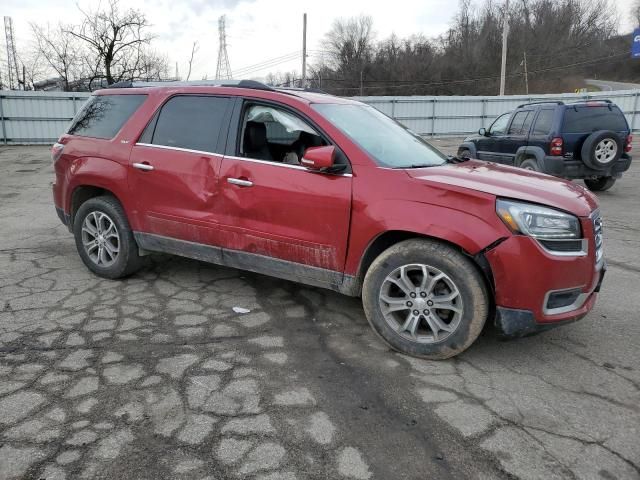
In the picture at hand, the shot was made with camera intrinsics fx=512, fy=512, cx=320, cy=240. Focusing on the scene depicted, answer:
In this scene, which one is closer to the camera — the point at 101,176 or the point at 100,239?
the point at 101,176

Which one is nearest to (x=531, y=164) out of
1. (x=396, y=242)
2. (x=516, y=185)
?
(x=516, y=185)

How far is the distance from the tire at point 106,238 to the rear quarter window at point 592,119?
310 inches

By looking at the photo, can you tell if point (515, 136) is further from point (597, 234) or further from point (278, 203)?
point (278, 203)

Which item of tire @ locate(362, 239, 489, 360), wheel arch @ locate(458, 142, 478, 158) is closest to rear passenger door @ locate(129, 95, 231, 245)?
tire @ locate(362, 239, 489, 360)

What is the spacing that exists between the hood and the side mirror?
534mm

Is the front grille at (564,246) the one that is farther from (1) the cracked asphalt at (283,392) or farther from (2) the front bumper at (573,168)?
(2) the front bumper at (573,168)

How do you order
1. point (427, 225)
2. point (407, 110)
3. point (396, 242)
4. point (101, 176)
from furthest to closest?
1. point (407, 110)
2. point (101, 176)
3. point (396, 242)
4. point (427, 225)

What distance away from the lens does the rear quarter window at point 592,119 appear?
30.3 ft

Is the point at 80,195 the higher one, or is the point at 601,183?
the point at 80,195

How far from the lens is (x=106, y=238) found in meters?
4.80

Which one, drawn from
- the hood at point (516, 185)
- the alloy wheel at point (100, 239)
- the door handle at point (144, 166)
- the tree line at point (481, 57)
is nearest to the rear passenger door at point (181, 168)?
the door handle at point (144, 166)

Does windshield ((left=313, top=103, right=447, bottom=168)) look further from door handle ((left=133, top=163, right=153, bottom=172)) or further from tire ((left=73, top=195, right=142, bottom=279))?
tire ((left=73, top=195, right=142, bottom=279))

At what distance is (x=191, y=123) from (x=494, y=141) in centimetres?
833

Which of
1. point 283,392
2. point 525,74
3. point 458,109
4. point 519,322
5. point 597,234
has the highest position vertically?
point 525,74
